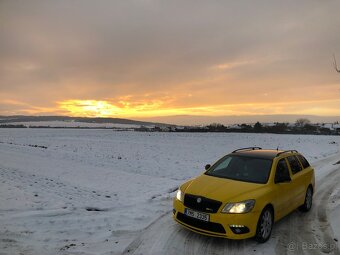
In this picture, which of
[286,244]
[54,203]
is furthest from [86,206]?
[286,244]

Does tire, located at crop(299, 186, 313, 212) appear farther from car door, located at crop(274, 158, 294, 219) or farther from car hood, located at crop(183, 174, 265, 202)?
car hood, located at crop(183, 174, 265, 202)

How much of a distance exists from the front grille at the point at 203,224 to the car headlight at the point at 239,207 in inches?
12.1

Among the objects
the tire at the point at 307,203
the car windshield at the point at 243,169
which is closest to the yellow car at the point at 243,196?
the car windshield at the point at 243,169

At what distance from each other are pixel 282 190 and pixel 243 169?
903mm

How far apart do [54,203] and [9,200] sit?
109 cm

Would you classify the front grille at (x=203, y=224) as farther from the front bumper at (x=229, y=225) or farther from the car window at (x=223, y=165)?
the car window at (x=223, y=165)

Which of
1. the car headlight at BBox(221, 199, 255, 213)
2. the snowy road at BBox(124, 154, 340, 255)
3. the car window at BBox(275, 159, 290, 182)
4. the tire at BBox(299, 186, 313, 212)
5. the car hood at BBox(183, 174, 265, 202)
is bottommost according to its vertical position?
the snowy road at BBox(124, 154, 340, 255)

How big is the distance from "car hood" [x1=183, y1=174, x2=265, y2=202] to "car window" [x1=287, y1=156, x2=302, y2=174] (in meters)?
1.68

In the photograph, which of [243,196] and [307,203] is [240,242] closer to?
[243,196]

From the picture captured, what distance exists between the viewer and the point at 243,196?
5.77m

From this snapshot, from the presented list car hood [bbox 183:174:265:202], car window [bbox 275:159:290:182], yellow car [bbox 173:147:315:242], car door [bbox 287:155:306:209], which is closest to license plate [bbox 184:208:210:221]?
yellow car [bbox 173:147:315:242]

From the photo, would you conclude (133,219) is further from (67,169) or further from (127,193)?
(67,169)

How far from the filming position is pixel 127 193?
992 cm

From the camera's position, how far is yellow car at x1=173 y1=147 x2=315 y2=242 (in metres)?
5.64
